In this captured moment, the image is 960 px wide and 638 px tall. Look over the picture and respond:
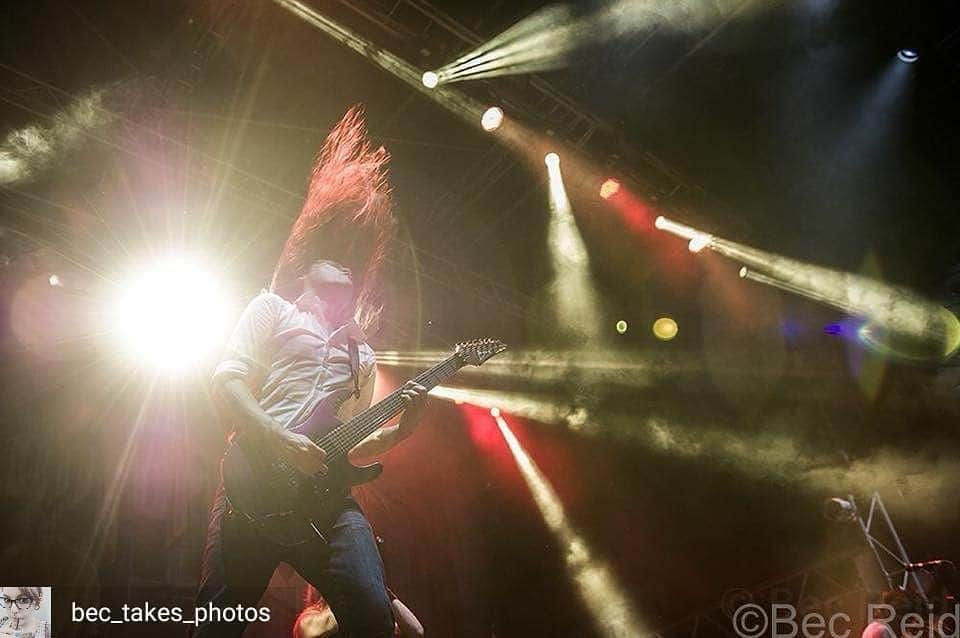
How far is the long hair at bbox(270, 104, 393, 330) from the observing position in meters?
3.44

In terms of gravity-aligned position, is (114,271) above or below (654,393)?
above

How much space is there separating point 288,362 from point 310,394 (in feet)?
0.56

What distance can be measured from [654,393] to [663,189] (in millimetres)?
2181

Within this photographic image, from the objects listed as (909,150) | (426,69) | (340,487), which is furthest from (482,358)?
(909,150)

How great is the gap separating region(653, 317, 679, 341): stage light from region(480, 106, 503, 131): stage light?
2924mm

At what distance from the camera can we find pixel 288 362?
9.12 ft

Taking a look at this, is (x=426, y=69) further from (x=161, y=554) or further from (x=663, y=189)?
(x=161, y=554)

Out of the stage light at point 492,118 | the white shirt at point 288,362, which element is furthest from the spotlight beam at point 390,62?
the white shirt at point 288,362

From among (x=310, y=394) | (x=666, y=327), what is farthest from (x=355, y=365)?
(x=666, y=327)

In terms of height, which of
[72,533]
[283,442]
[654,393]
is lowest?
[283,442]

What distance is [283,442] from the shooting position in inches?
97.9

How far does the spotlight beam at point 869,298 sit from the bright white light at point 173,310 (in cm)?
438

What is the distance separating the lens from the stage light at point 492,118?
16.7 feet

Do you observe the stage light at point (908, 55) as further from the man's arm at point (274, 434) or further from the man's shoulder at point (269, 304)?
the man's arm at point (274, 434)
